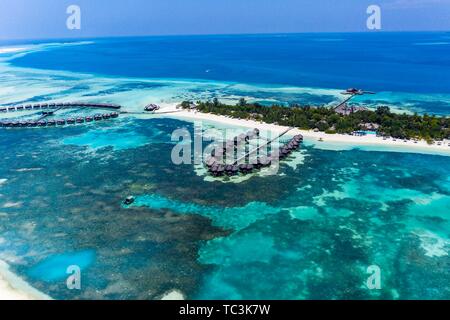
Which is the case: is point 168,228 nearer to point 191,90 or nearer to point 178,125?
point 178,125

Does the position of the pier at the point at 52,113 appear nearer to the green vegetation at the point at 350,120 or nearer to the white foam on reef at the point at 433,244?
the green vegetation at the point at 350,120

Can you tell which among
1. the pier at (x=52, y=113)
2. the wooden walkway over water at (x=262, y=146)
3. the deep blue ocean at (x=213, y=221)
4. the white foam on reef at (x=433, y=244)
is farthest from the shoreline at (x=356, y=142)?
the pier at (x=52, y=113)

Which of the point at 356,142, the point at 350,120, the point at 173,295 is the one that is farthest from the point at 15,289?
the point at 350,120

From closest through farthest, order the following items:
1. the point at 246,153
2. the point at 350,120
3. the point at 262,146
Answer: the point at 246,153 → the point at 262,146 → the point at 350,120

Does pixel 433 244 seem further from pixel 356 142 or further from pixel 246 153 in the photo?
pixel 356 142

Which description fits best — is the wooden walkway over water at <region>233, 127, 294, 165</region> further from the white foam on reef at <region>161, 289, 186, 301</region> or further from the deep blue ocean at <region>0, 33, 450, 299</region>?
the white foam on reef at <region>161, 289, 186, 301</region>

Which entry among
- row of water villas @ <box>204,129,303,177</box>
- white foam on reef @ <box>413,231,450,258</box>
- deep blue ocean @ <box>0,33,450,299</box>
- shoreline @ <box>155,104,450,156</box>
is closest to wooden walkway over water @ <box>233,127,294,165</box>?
row of water villas @ <box>204,129,303,177</box>
